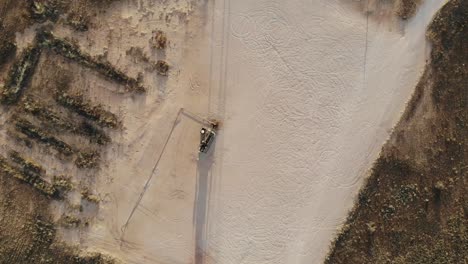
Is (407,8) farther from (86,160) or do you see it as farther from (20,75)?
(20,75)

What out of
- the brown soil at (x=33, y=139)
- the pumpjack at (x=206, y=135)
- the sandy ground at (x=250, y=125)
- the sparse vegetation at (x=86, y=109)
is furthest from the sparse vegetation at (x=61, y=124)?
the pumpjack at (x=206, y=135)

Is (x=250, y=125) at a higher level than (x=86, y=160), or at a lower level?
higher

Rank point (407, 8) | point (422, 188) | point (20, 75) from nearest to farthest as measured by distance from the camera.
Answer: point (20, 75)
point (407, 8)
point (422, 188)

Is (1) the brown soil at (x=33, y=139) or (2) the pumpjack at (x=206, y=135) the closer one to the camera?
(1) the brown soil at (x=33, y=139)

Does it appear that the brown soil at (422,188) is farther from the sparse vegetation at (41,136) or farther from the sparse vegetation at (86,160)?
the sparse vegetation at (41,136)

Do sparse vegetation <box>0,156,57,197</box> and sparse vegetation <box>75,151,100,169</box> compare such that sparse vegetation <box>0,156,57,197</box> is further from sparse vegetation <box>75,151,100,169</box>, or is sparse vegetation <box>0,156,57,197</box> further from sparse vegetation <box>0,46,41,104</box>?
sparse vegetation <box>0,46,41,104</box>

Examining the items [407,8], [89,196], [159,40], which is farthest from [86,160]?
[407,8]
